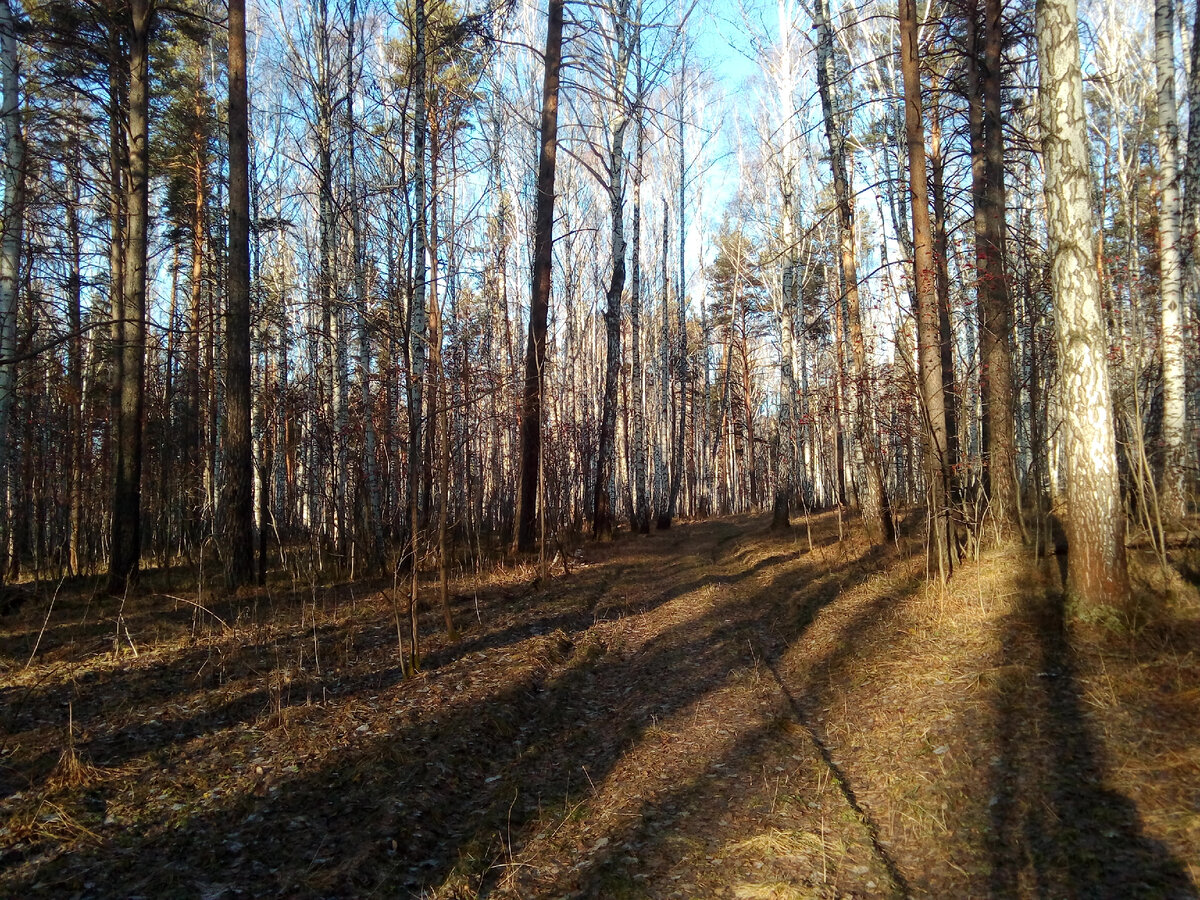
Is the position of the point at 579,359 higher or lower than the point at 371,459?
higher

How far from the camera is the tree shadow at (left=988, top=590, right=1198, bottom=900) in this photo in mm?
2963

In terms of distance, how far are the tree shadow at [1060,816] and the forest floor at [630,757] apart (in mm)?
14

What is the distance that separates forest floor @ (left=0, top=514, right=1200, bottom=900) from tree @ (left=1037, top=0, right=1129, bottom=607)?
1.46 feet

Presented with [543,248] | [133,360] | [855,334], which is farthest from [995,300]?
[133,360]

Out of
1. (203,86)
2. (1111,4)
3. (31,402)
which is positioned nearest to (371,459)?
(31,402)

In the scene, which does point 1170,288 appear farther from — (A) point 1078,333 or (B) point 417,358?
(B) point 417,358

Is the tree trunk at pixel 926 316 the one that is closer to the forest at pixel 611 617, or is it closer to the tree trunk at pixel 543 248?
the forest at pixel 611 617

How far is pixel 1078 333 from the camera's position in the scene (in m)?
5.29

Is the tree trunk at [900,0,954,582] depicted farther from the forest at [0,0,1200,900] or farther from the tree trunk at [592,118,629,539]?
the tree trunk at [592,118,629,539]

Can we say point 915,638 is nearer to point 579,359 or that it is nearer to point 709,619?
point 709,619

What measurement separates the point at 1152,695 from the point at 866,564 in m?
5.36

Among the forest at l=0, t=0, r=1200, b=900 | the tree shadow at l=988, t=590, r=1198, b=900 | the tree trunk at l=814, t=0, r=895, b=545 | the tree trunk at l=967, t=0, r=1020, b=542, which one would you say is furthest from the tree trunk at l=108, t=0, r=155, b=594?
the tree trunk at l=967, t=0, r=1020, b=542

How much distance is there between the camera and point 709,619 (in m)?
8.45

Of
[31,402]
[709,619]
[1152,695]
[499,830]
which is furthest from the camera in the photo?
[31,402]
